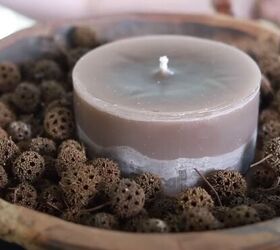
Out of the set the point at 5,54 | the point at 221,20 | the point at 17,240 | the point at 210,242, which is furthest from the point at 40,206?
the point at 221,20

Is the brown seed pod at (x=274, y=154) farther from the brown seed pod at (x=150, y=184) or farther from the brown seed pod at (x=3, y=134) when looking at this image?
the brown seed pod at (x=3, y=134)

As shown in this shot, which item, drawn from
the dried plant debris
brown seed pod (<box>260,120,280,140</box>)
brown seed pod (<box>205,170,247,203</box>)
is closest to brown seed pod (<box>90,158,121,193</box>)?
the dried plant debris

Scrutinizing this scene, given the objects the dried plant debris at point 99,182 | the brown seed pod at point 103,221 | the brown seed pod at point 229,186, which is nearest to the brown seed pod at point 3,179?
the dried plant debris at point 99,182

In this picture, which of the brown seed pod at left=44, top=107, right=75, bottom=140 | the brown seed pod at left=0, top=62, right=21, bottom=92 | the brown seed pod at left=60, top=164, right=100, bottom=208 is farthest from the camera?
the brown seed pod at left=0, top=62, right=21, bottom=92

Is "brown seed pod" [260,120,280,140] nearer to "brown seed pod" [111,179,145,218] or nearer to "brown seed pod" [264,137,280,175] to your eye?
"brown seed pod" [264,137,280,175]

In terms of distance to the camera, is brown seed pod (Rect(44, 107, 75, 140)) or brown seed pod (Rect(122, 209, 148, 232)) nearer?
brown seed pod (Rect(122, 209, 148, 232))

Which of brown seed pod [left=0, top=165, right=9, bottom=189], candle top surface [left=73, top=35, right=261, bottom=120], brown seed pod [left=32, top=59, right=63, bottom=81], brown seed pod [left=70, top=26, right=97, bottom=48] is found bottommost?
brown seed pod [left=32, top=59, right=63, bottom=81]

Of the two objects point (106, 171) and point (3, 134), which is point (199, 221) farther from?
point (3, 134)
